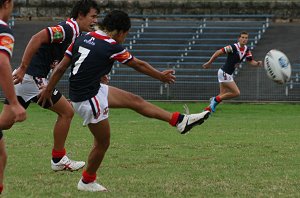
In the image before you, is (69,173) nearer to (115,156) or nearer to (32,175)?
(32,175)

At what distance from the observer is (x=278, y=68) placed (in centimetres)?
1448

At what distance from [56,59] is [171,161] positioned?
7.03 feet

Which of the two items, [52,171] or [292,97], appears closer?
[52,171]

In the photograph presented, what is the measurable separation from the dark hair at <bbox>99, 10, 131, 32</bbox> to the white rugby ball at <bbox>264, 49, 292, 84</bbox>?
6.13m

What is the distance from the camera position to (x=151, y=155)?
39.9ft

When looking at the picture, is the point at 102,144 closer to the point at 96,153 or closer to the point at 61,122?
the point at 96,153

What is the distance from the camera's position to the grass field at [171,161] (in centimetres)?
871

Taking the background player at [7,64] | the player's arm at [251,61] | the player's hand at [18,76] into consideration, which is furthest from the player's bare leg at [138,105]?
the player's arm at [251,61]

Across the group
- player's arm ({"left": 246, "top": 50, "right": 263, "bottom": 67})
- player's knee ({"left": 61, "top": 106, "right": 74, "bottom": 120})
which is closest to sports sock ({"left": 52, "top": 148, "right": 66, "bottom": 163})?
player's knee ({"left": 61, "top": 106, "right": 74, "bottom": 120})

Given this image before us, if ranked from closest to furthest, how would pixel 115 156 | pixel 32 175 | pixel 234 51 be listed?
pixel 32 175 < pixel 115 156 < pixel 234 51

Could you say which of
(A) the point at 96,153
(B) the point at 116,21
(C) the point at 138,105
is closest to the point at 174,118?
(C) the point at 138,105

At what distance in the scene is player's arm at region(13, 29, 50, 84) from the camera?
9834 millimetres

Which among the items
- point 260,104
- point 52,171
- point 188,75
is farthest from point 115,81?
point 52,171

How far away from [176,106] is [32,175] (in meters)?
16.7
